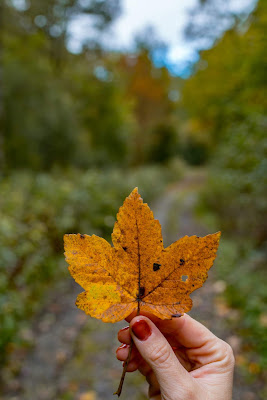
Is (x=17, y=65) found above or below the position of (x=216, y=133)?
above

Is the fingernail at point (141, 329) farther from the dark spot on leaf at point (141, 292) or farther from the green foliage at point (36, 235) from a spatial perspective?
the green foliage at point (36, 235)

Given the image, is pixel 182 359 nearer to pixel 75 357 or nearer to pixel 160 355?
pixel 160 355

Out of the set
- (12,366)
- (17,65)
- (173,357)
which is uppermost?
(17,65)

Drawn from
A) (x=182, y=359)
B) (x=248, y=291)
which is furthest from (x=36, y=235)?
(x=182, y=359)

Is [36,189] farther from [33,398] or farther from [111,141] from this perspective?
[111,141]

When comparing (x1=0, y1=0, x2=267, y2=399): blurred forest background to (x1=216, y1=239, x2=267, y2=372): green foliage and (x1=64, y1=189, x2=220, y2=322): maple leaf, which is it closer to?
(x1=216, y1=239, x2=267, y2=372): green foliage

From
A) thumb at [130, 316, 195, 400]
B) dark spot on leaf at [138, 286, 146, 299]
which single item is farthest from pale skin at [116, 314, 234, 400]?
dark spot on leaf at [138, 286, 146, 299]

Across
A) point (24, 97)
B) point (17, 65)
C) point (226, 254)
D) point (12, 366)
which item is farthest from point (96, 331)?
point (17, 65)

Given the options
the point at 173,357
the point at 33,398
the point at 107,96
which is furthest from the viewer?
the point at 107,96
